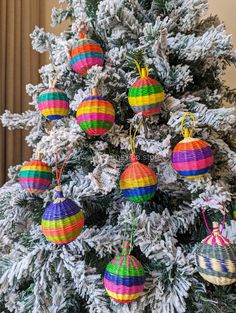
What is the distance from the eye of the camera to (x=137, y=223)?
0.42 metres

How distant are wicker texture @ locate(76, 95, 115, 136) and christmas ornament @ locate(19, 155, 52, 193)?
0.09 metres

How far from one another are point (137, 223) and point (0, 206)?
22cm

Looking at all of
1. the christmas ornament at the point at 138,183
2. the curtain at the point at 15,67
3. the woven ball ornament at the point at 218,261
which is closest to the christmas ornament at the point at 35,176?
the christmas ornament at the point at 138,183

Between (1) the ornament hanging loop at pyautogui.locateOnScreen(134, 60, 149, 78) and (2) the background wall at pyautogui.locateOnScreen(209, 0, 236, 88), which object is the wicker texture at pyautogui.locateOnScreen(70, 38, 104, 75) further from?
(2) the background wall at pyautogui.locateOnScreen(209, 0, 236, 88)

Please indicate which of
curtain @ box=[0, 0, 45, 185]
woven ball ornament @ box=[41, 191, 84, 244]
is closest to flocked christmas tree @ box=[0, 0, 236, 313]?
woven ball ornament @ box=[41, 191, 84, 244]

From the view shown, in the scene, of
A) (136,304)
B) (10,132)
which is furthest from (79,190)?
(10,132)

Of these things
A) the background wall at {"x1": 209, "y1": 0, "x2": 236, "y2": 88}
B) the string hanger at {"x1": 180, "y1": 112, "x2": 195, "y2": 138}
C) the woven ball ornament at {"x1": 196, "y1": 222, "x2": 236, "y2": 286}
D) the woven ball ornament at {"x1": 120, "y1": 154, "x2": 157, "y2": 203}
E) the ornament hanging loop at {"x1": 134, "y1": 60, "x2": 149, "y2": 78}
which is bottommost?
the woven ball ornament at {"x1": 196, "y1": 222, "x2": 236, "y2": 286}

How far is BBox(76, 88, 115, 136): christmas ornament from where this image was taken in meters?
0.39

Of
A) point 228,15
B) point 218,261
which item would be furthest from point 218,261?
point 228,15

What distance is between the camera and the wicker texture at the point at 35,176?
16.8 inches

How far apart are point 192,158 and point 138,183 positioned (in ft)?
0.23

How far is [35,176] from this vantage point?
0.43 metres

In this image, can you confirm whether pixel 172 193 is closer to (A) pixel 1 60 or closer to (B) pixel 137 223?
(B) pixel 137 223

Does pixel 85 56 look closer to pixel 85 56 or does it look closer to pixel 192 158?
pixel 85 56
